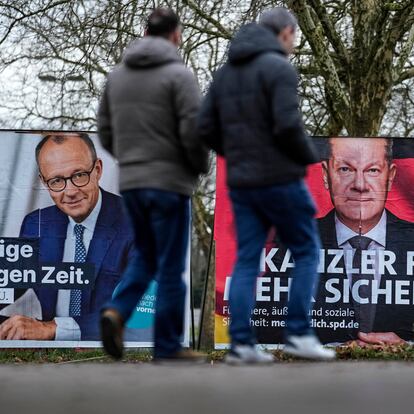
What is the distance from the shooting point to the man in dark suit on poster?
42.5 feet

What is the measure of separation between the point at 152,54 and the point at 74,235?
683cm

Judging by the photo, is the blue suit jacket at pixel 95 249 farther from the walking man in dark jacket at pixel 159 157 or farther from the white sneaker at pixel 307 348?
the white sneaker at pixel 307 348

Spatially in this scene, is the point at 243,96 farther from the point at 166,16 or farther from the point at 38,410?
the point at 38,410

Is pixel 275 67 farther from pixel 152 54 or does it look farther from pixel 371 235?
pixel 371 235

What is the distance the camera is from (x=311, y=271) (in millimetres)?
6418

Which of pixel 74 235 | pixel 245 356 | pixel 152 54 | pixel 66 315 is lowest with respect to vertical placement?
pixel 245 356

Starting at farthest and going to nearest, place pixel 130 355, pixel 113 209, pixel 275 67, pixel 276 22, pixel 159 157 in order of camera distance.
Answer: pixel 130 355
pixel 113 209
pixel 159 157
pixel 276 22
pixel 275 67

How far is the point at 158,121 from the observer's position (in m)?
6.50

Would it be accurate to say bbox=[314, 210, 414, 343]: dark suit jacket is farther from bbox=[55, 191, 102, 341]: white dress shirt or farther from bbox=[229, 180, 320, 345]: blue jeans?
bbox=[229, 180, 320, 345]: blue jeans

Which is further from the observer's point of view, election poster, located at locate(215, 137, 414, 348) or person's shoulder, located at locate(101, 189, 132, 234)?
person's shoulder, located at locate(101, 189, 132, 234)

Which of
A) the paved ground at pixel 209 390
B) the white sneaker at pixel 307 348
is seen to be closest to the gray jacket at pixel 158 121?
the white sneaker at pixel 307 348

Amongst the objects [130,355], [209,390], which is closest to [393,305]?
[130,355]

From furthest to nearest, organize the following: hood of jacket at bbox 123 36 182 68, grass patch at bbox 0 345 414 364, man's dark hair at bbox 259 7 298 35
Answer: grass patch at bbox 0 345 414 364, hood of jacket at bbox 123 36 182 68, man's dark hair at bbox 259 7 298 35

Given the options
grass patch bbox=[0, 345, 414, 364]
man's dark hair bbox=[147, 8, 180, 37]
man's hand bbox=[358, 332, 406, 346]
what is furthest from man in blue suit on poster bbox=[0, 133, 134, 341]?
man's dark hair bbox=[147, 8, 180, 37]
